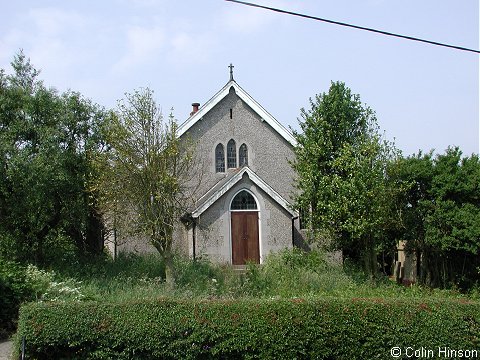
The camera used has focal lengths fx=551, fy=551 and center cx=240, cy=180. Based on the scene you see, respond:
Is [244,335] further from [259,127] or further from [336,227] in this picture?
[259,127]

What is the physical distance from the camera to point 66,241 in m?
20.3

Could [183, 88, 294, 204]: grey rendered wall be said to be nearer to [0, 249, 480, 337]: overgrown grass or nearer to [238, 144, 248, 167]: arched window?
[238, 144, 248, 167]: arched window

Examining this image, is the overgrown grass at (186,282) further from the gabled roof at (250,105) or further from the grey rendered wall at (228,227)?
the gabled roof at (250,105)

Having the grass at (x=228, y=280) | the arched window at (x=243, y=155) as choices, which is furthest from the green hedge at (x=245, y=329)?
the arched window at (x=243, y=155)

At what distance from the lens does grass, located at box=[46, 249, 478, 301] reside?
15023mm

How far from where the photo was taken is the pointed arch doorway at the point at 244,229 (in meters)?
22.9

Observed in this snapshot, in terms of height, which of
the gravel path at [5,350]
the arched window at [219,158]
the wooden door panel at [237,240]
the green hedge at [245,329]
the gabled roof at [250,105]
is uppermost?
the gabled roof at [250,105]

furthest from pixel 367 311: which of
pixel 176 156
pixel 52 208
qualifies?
pixel 52 208

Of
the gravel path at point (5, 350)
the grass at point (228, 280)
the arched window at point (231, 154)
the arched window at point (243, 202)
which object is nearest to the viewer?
the gravel path at point (5, 350)

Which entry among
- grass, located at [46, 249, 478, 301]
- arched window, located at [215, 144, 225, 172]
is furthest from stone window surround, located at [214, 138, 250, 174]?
grass, located at [46, 249, 478, 301]

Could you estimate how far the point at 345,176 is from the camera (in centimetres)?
2036

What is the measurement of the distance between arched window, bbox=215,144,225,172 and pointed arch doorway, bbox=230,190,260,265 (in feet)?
8.58

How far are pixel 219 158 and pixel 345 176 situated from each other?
695 centimetres

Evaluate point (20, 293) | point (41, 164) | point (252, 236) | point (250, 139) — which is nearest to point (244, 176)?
point (252, 236)
